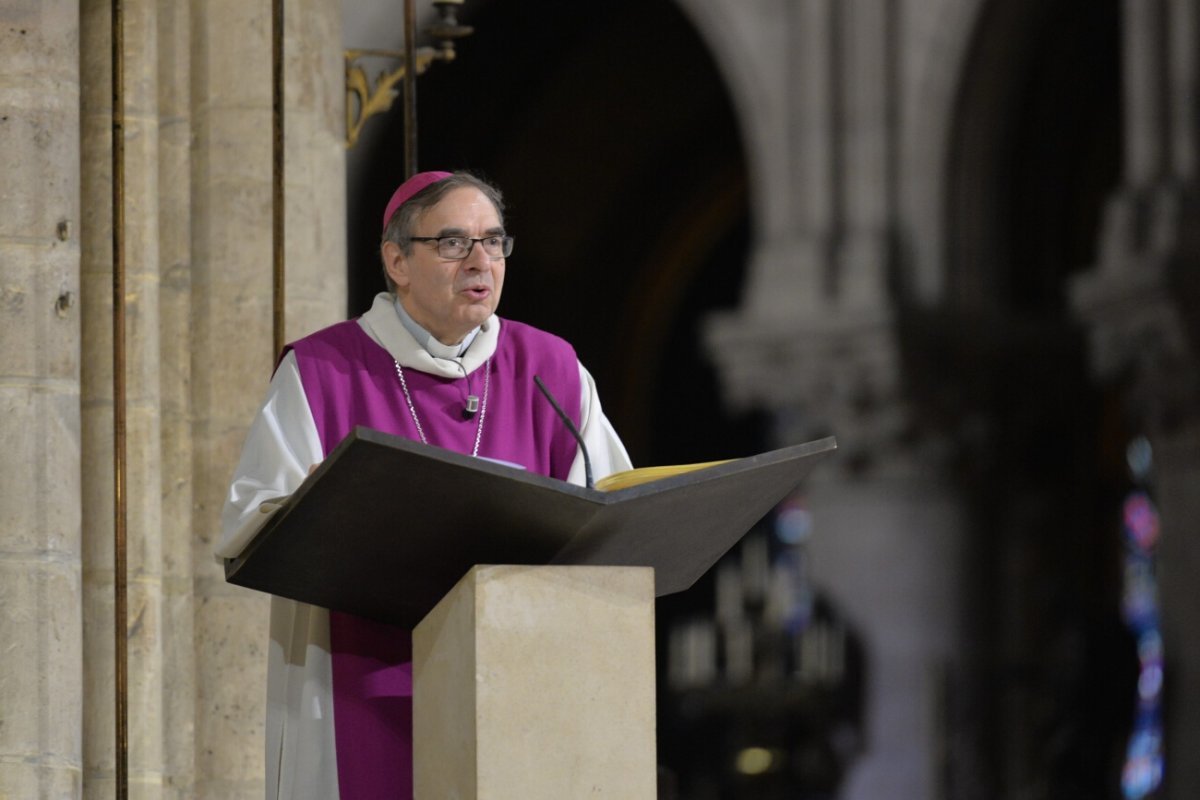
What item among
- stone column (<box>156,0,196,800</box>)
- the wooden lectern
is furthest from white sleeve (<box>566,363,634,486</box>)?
stone column (<box>156,0,196,800</box>)

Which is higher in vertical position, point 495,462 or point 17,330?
point 17,330

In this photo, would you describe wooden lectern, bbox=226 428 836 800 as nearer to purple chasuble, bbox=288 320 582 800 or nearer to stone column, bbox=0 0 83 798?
purple chasuble, bbox=288 320 582 800

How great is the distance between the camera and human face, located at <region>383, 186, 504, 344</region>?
3170 millimetres

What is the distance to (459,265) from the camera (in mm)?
3170

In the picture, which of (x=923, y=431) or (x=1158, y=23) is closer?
(x=1158, y=23)

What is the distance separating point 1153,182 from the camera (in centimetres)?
961

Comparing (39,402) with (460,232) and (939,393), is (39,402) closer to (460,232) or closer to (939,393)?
(460,232)

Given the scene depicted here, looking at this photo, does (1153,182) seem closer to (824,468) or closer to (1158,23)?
(1158,23)

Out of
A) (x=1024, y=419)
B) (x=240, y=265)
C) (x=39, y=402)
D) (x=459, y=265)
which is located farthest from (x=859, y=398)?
(x=459, y=265)

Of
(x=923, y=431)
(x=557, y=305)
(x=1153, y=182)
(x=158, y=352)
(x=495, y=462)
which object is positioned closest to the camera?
(x=495, y=462)

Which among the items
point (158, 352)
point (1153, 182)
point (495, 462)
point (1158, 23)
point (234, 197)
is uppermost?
point (1158, 23)

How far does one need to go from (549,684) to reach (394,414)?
2.18 ft

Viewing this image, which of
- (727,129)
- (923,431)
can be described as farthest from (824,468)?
(727,129)

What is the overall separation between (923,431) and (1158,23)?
7.28ft
